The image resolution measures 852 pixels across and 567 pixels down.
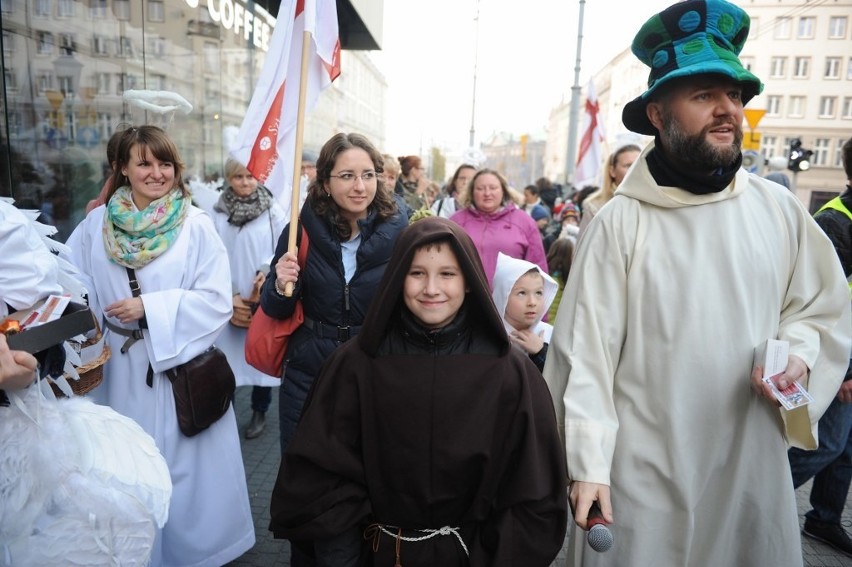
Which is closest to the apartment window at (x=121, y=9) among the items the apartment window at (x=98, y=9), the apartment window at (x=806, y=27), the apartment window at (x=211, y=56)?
the apartment window at (x=98, y=9)

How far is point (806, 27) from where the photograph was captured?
51.8 m

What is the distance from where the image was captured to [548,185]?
1264 centimetres

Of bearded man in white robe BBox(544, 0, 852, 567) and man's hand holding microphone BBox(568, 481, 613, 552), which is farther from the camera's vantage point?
bearded man in white robe BBox(544, 0, 852, 567)

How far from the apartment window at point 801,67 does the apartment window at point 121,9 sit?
194ft

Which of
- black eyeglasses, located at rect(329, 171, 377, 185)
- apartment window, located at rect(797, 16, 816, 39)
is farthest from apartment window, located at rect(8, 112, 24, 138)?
apartment window, located at rect(797, 16, 816, 39)

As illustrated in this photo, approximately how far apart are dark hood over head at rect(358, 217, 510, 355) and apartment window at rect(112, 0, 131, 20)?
5.72m

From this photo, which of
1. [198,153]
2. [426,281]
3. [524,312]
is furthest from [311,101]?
[198,153]

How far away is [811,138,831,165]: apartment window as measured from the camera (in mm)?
51188

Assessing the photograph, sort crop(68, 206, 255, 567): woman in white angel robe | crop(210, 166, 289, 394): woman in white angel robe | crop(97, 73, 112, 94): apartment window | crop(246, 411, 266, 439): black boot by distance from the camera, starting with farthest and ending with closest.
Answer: crop(97, 73, 112, 94): apartment window → crop(246, 411, 266, 439): black boot → crop(210, 166, 289, 394): woman in white angel robe → crop(68, 206, 255, 567): woman in white angel robe

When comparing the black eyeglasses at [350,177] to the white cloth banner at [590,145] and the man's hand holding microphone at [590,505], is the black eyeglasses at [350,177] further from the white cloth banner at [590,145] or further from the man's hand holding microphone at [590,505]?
the white cloth banner at [590,145]

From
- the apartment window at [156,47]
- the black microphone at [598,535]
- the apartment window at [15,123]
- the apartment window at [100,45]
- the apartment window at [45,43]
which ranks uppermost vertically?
the apartment window at [156,47]

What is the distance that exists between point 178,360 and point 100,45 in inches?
173

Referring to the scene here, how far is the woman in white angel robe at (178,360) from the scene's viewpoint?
2.94m

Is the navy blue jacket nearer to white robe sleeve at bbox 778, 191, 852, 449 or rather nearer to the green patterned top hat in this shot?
the green patterned top hat
